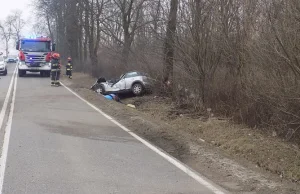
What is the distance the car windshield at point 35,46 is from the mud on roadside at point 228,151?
2021cm

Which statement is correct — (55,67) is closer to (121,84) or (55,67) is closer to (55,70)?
(55,70)

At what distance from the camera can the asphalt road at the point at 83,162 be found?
18.5ft

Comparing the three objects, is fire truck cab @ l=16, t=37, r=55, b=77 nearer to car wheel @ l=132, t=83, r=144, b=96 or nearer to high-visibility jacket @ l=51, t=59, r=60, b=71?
high-visibility jacket @ l=51, t=59, r=60, b=71

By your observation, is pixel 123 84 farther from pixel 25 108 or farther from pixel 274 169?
pixel 274 169

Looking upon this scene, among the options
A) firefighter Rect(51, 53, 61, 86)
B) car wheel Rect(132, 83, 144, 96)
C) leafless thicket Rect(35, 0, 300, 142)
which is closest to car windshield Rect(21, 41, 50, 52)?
firefighter Rect(51, 53, 61, 86)

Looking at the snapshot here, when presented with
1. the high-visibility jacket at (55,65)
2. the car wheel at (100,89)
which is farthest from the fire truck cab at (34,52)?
the car wheel at (100,89)

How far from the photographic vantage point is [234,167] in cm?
680

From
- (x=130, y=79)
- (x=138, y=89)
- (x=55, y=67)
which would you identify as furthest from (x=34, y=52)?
(x=138, y=89)

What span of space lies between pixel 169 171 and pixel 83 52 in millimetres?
44382

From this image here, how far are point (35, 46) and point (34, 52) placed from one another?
479 mm

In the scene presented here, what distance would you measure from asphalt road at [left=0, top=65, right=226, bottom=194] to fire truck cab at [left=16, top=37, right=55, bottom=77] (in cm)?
2040

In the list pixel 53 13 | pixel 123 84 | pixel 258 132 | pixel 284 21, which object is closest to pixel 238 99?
pixel 258 132

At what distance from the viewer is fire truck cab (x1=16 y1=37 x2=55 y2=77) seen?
30.8 metres

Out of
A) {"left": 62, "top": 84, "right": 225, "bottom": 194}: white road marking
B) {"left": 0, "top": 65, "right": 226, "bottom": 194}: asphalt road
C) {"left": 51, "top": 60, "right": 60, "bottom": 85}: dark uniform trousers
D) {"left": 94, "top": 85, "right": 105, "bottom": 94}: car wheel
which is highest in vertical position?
{"left": 51, "top": 60, "right": 60, "bottom": 85}: dark uniform trousers
